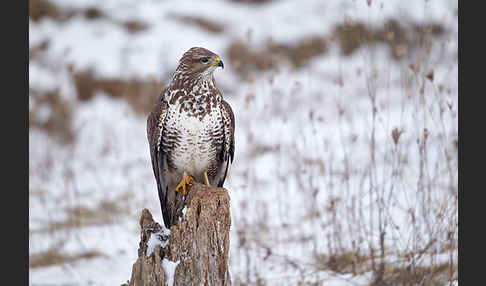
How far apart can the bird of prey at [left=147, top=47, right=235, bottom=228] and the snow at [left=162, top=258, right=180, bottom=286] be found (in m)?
0.69

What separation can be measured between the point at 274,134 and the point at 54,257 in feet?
14.0

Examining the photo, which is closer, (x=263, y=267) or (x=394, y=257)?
(x=394, y=257)

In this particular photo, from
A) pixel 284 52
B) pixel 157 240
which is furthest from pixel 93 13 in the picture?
pixel 157 240

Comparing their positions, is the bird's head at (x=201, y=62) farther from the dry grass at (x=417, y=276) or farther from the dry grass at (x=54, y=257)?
the dry grass at (x=54, y=257)

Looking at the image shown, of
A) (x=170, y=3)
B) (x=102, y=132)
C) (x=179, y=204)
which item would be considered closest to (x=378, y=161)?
(x=179, y=204)

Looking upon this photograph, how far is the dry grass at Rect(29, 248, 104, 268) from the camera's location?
5.28 meters

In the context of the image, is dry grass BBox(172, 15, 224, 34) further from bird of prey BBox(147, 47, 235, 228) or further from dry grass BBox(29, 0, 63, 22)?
bird of prey BBox(147, 47, 235, 228)

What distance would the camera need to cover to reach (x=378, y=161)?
270 inches

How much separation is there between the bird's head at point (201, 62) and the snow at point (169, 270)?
1.28 meters

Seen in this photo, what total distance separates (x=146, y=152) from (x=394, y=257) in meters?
5.26

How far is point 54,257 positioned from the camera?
17.7ft

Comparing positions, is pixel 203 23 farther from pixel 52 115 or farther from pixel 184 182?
pixel 184 182

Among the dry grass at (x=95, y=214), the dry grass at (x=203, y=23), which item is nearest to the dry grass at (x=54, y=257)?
the dry grass at (x=95, y=214)

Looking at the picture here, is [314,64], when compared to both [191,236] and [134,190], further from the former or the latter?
[191,236]
